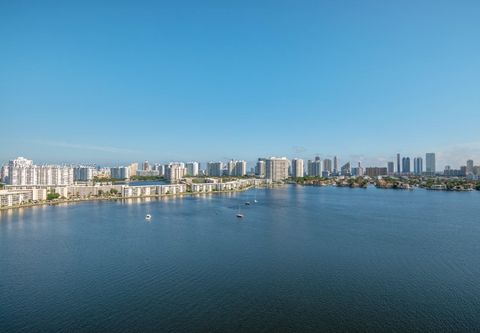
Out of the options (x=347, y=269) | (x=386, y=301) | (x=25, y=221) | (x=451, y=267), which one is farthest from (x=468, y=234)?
(x=25, y=221)

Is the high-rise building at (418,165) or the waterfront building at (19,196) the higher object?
the high-rise building at (418,165)

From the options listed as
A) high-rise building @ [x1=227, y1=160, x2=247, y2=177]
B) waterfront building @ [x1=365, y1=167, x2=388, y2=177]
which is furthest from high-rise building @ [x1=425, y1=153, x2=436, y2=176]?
high-rise building @ [x1=227, y1=160, x2=247, y2=177]

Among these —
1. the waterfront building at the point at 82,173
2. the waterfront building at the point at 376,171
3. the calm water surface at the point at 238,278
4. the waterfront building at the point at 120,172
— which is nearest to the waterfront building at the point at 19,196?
the calm water surface at the point at 238,278

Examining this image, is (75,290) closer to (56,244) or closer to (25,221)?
(56,244)

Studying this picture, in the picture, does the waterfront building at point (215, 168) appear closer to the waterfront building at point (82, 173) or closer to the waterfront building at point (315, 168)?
the waterfront building at point (315, 168)

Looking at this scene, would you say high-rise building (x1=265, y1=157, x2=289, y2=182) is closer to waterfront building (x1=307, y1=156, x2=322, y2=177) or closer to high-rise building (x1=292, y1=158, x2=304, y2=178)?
high-rise building (x1=292, y1=158, x2=304, y2=178)

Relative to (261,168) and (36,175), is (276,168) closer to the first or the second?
(261,168)

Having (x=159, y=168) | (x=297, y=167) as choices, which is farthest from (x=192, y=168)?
(x=297, y=167)
